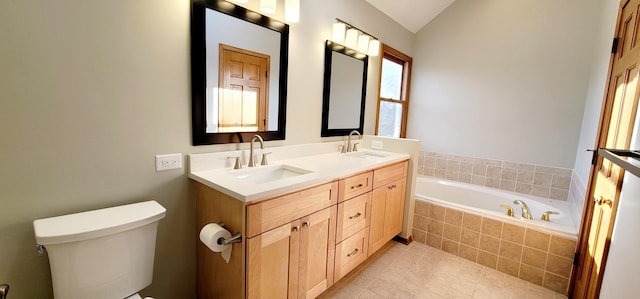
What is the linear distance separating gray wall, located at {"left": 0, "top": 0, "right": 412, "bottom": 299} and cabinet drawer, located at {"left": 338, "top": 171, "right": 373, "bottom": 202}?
84 centimetres

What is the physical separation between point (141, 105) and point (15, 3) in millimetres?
547

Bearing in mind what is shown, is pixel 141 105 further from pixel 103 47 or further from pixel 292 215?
pixel 292 215

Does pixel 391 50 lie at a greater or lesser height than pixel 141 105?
greater

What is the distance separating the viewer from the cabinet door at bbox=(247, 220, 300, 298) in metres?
1.33

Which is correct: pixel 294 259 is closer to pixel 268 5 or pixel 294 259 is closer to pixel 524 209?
pixel 268 5

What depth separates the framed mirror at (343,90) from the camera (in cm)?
244

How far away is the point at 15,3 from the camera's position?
1034 mm

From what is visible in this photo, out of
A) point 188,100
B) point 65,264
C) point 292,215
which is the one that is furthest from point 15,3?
point 292,215

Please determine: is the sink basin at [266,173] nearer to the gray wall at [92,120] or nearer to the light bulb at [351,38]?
the gray wall at [92,120]

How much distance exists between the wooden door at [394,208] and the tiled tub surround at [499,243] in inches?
11.2

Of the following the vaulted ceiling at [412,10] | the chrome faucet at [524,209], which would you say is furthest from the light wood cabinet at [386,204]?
the vaulted ceiling at [412,10]

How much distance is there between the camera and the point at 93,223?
1.12m

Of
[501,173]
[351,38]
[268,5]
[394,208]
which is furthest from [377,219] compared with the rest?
[501,173]

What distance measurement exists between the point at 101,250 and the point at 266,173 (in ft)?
3.09
